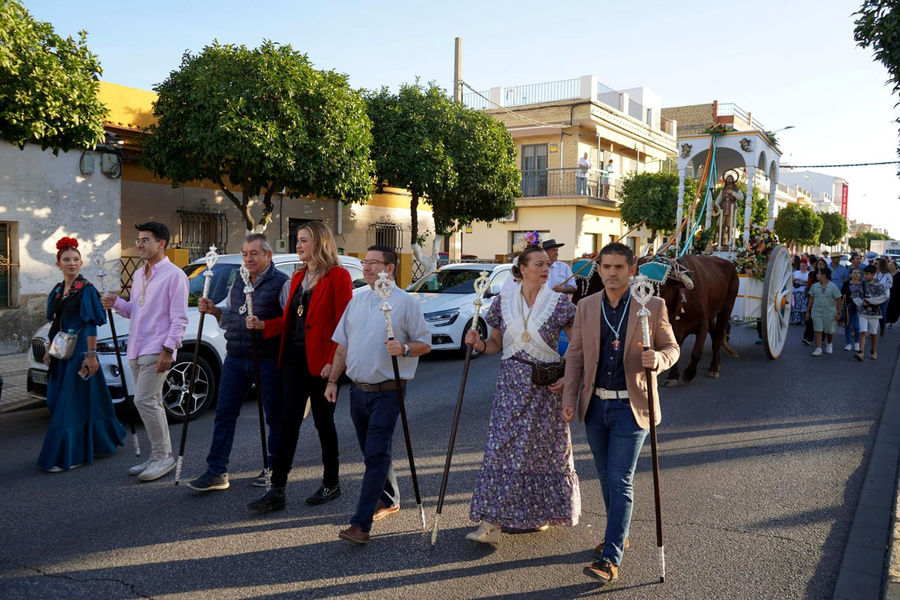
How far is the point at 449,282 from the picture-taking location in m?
12.8

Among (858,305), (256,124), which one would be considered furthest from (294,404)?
(858,305)

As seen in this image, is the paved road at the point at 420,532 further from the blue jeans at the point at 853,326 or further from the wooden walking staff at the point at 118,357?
the blue jeans at the point at 853,326

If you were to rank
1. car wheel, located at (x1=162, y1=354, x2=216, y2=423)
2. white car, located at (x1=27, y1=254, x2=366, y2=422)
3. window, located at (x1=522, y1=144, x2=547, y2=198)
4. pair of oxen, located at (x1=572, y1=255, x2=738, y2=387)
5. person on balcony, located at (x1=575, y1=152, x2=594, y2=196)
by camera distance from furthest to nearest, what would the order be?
window, located at (x1=522, y1=144, x2=547, y2=198) → person on balcony, located at (x1=575, y1=152, x2=594, y2=196) → pair of oxen, located at (x1=572, y1=255, x2=738, y2=387) → car wheel, located at (x1=162, y1=354, x2=216, y2=423) → white car, located at (x1=27, y1=254, x2=366, y2=422)

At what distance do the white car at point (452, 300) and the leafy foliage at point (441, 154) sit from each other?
17.5 ft

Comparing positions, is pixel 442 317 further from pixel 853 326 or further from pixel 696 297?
pixel 853 326

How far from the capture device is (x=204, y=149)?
13.0 meters

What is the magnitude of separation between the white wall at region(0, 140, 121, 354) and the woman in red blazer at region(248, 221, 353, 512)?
29.9 feet

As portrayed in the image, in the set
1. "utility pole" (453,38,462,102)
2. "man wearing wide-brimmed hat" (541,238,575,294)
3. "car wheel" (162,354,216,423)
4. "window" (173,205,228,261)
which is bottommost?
"car wheel" (162,354,216,423)

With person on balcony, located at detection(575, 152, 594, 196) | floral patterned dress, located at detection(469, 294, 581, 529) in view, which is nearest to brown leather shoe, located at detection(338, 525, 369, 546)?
floral patterned dress, located at detection(469, 294, 581, 529)

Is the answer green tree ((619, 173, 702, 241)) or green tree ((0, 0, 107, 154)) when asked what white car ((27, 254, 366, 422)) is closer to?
green tree ((0, 0, 107, 154))

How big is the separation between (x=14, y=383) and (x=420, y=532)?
7.04 meters

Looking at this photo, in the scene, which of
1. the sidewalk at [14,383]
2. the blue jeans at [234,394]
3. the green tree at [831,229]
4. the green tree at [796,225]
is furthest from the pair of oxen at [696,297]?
the green tree at [831,229]

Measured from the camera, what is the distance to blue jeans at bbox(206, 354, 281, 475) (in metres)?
5.16

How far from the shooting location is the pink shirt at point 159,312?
17.9 ft
